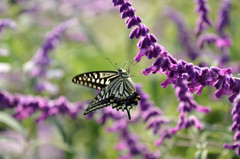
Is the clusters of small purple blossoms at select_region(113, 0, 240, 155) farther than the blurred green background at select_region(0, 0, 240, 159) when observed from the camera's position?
No

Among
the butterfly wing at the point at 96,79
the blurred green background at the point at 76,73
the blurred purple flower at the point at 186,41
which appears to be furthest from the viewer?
the blurred purple flower at the point at 186,41

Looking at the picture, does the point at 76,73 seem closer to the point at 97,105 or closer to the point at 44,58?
the point at 44,58

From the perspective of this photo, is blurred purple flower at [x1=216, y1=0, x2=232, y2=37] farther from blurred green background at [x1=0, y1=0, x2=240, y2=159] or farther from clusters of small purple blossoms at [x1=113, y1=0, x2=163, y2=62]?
clusters of small purple blossoms at [x1=113, y1=0, x2=163, y2=62]

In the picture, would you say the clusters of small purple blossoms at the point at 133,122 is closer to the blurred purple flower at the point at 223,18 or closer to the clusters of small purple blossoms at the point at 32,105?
the clusters of small purple blossoms at the point at 32,105

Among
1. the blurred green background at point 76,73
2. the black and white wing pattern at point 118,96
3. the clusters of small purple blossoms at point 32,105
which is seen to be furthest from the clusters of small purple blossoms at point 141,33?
the clusters of small purple blossoms at point 32,105

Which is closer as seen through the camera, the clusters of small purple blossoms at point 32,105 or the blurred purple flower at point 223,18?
the clusters of small purple blossoms at point 32,105

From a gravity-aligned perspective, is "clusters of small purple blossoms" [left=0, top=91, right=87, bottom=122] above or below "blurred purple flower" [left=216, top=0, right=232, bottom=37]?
below

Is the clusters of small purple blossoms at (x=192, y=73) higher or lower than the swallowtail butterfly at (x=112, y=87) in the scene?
lower

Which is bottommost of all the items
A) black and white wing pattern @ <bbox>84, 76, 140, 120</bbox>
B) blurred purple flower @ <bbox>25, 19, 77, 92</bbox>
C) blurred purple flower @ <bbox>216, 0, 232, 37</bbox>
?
black and white wing pattern @ <bbox>84, 76, 140, 120</bbox>

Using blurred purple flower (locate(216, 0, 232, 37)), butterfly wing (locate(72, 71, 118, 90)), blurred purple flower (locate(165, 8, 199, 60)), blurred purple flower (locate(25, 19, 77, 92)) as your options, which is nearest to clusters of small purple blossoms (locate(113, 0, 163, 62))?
butterfly wing (locate(72, 71, 118, 90))

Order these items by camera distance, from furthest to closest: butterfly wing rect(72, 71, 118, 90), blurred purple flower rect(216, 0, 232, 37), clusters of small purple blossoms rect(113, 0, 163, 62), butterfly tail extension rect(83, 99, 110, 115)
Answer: blurred purple flower rect(216, 0, 232, 37) < butterfly wing rect(72, 71, 118, 90) < butterfly tail extension rect(83, 99, 110, 115) < clusters of small purple blossoms rect(113, 0, 163, 62)
